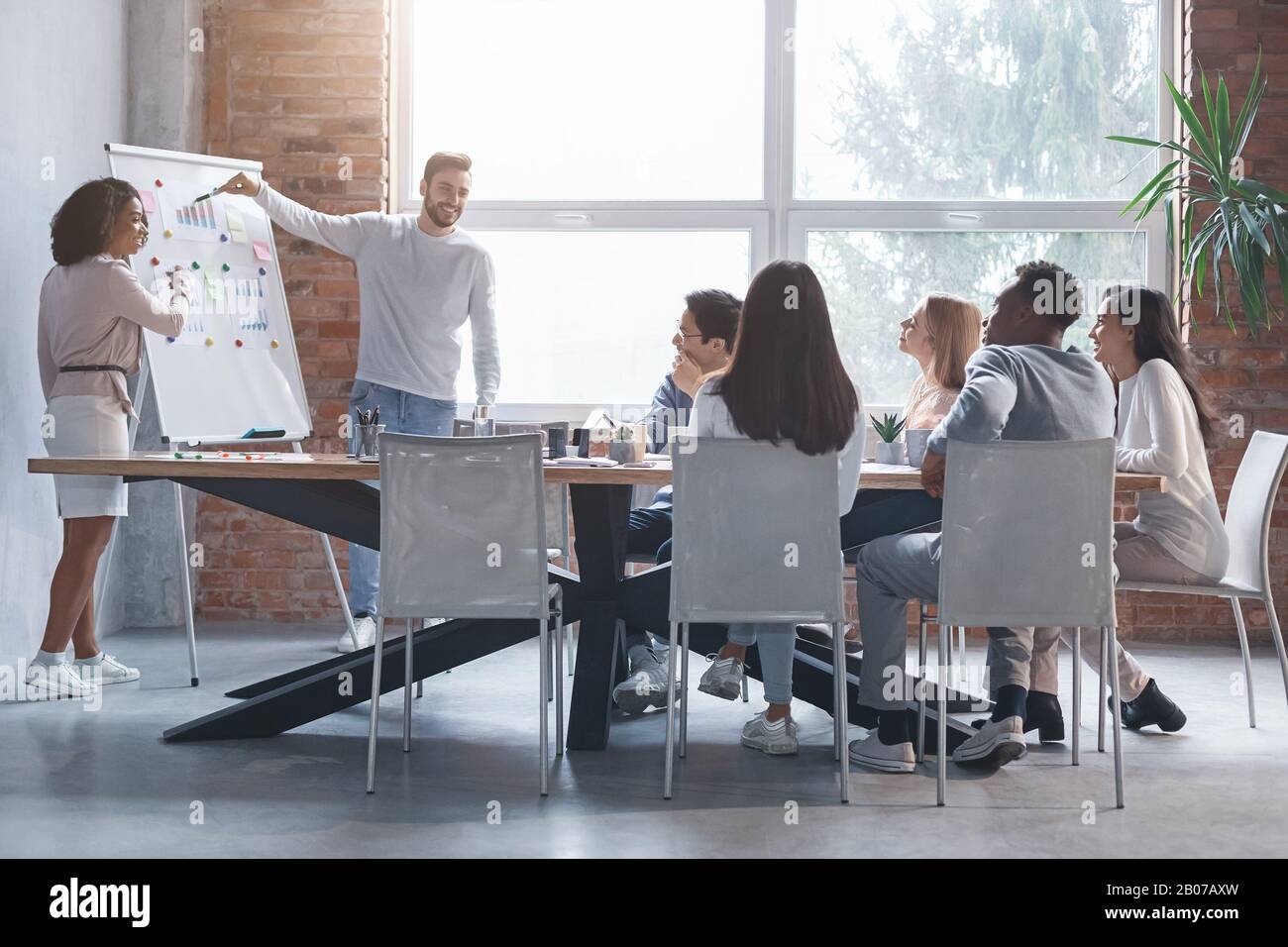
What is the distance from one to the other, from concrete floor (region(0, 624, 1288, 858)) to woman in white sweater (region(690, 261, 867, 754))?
0.70m

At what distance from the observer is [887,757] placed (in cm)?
311

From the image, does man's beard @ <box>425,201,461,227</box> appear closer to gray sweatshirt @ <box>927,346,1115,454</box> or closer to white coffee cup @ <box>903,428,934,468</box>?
white coffee cup @ <box>903,428,934,468</box>

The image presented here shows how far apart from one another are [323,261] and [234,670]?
1.81 m

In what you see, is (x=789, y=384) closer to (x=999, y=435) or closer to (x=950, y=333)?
(x=999, y=435)

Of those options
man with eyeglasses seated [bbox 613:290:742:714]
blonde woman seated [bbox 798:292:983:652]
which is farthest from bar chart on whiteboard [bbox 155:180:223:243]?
Result: blonde woman seated [bbox 798:292:983:652]

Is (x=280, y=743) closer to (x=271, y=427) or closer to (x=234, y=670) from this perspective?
(x=234, y=670)

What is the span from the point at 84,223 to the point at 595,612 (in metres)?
2.05

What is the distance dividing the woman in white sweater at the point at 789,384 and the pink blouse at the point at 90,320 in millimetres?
1940

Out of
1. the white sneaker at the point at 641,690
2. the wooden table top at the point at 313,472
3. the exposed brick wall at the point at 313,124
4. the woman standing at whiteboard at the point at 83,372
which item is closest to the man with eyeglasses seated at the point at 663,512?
the white sneaker at the point at 641,690

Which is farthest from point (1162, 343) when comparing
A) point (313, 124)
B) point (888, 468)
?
point (313, 124)

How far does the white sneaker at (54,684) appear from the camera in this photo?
384 cm

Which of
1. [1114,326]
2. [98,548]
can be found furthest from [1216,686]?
[98,548]

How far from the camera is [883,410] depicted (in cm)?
534
